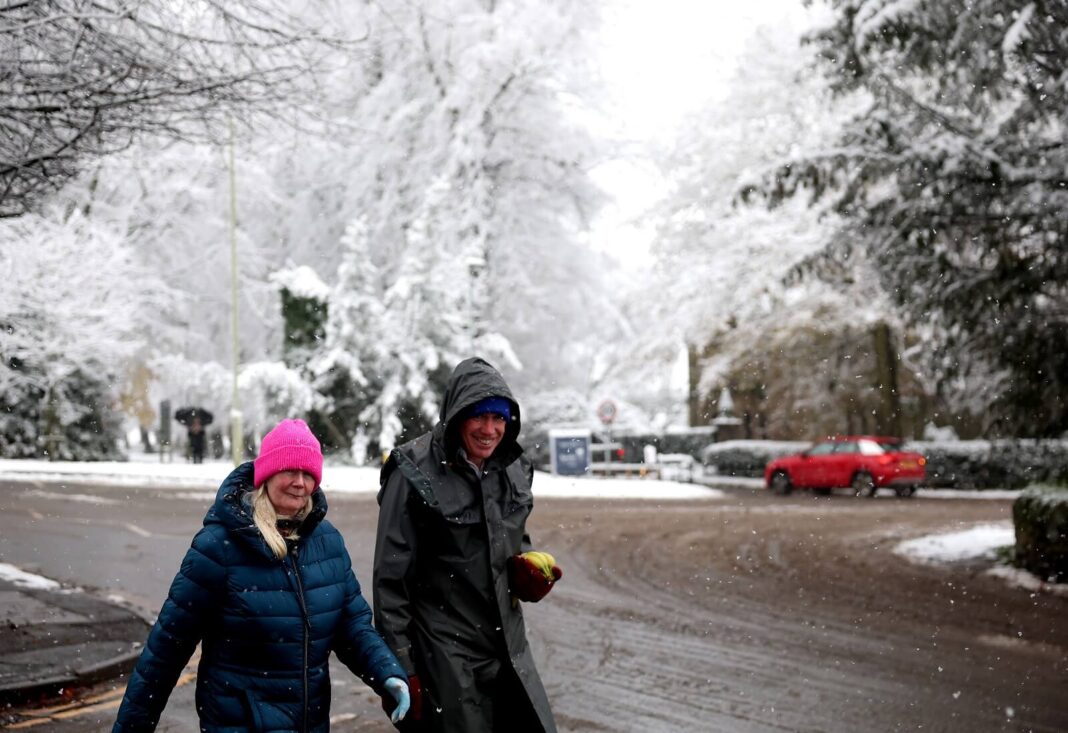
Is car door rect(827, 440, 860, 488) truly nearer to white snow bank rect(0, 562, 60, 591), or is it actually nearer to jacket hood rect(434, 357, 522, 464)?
white snow bank rect(0, 562, 60, 591)

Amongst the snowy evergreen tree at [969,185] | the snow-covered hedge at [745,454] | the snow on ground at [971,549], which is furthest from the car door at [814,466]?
the snowy evergreen tree at [969,185]

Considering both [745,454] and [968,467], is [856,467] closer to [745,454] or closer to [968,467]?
[968,467]

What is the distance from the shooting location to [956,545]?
15023 mm

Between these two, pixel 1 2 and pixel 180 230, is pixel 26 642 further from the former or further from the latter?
pixel 180 230

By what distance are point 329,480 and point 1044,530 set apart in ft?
63.7

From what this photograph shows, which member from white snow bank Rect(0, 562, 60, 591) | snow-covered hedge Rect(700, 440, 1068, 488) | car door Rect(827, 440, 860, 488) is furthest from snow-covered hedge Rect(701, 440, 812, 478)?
white snow bank Rect(0, 562, 60, 591)

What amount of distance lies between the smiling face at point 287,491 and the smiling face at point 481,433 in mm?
626

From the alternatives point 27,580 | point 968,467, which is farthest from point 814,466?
point 27,580

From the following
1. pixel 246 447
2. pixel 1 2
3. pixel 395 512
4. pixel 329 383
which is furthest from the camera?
pixel 246 447

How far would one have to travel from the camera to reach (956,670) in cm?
791

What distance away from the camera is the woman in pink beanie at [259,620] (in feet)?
11.1

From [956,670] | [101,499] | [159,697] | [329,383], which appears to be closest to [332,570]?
[159,697]

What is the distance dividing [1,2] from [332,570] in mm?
5904

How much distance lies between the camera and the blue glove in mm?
3471
